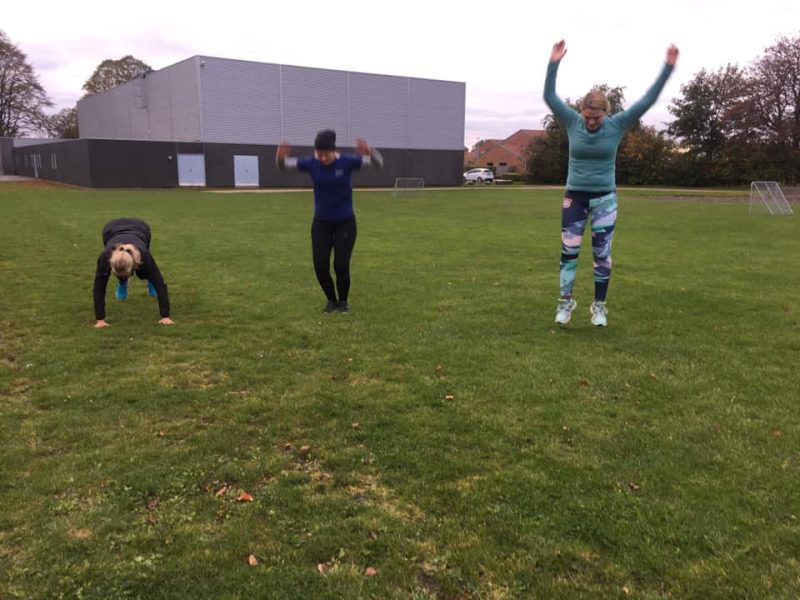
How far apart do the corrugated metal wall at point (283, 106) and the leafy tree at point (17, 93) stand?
18.1 metres

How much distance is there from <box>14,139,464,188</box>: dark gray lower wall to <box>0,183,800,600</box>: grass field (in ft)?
108

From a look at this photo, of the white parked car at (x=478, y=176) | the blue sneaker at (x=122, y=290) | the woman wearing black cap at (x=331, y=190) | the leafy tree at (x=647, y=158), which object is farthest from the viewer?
the white parked car at (x=478, y=176)

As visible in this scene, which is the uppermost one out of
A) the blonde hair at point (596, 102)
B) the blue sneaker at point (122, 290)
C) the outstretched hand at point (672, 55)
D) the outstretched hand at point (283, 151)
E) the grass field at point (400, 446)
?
the outstretched hand at point (672, 55)

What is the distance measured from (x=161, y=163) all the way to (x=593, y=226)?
3974 cm

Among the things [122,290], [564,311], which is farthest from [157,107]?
[564,311]

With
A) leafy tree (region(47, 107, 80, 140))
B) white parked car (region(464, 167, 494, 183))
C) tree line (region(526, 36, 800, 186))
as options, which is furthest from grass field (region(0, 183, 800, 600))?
leafy tree (region(47, 107, 80, 140))

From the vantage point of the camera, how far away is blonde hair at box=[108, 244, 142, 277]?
5879 millimetres

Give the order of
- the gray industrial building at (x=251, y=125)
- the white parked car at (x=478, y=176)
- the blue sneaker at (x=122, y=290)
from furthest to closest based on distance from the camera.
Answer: the white parked car at (x=478, y=176), the gray industrial building at (x=251, y=125), the blue sneaker at (x=122, y=290)

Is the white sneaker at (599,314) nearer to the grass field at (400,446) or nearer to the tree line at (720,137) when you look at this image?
the grass field at (400,446)

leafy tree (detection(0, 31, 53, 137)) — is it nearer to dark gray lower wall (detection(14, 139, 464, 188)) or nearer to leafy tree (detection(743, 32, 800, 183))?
dark gray lower wall (detection(14, 139, 464, 188))

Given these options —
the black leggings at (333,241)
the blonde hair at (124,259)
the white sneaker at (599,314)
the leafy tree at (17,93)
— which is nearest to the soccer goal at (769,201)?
the white sneaker at (599,314)

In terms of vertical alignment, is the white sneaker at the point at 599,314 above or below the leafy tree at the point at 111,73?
below

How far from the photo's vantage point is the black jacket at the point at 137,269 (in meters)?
6.13

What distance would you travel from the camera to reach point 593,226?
6066 millimetres
